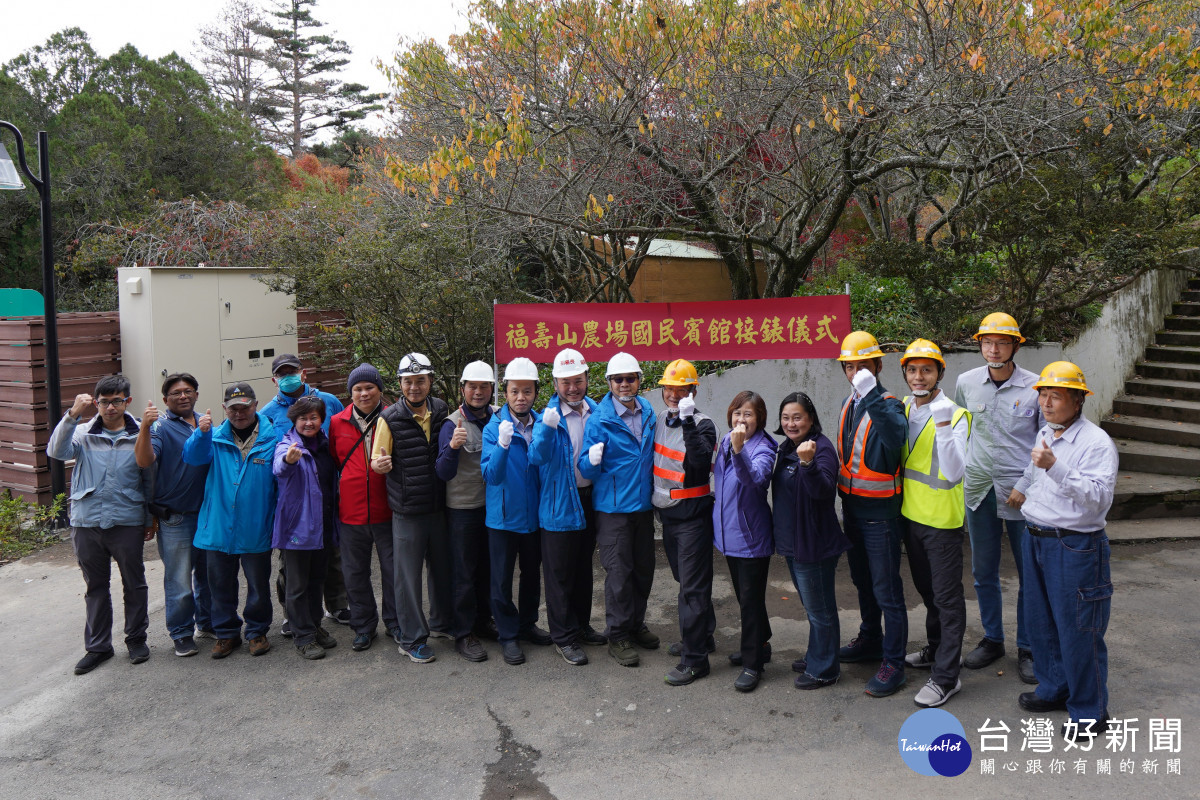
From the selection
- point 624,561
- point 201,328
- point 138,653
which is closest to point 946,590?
point 624,561

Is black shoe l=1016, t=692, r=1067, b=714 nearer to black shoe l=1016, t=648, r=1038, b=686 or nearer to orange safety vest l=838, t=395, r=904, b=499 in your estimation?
black shoe l=1016, t=648, r=1038, b=686

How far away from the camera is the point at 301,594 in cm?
527

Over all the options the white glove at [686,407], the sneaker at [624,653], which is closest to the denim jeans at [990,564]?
the white glove at [686,407]

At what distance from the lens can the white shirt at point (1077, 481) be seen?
3.79 metres

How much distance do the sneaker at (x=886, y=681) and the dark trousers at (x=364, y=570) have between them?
2823 millimetres

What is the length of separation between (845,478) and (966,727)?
1328 mm

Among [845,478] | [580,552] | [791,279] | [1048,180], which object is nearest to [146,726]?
[580,552]

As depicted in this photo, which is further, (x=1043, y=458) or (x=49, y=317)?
(x=49, y=317)

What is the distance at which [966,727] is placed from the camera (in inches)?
161

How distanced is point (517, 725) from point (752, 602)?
140 cm

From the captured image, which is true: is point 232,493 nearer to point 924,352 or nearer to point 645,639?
point 645,639

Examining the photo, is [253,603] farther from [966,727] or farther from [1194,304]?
[1194,304]

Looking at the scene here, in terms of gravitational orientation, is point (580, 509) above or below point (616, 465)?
below

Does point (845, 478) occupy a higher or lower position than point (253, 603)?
higher
